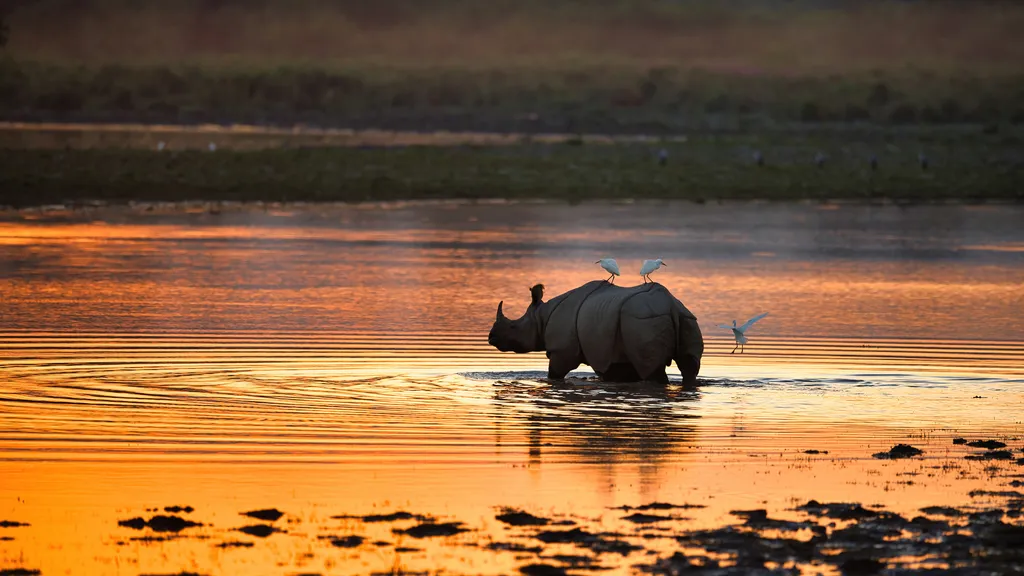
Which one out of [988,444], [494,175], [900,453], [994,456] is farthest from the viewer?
[494,175]

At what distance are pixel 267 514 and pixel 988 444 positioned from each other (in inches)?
235

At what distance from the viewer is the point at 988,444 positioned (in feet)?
46.4

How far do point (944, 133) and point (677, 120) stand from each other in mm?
26238

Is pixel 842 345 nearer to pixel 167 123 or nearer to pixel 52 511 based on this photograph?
pixel 52 511

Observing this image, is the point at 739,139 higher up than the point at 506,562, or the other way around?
the point at 739,139

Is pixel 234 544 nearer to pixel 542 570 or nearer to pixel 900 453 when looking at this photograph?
pixel 542 570

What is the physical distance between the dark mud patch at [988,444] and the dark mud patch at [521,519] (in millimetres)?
4524

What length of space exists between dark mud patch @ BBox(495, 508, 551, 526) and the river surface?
0.61 feet

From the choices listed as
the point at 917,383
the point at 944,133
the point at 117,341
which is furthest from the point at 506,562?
the point at 944,133

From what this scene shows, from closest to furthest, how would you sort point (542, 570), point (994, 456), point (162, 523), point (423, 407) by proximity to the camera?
point (542, 570) < point (162, 523) < point (994, 456) < point (423, 407)

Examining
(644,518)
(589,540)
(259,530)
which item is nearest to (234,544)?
(259,530)

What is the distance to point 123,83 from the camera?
150 metres

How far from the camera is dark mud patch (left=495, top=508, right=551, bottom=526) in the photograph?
11.1 metres

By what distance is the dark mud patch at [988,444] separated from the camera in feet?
46.3
